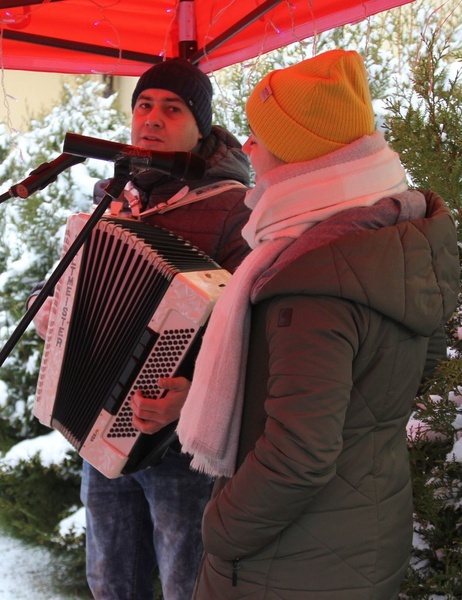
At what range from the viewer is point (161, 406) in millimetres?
1771

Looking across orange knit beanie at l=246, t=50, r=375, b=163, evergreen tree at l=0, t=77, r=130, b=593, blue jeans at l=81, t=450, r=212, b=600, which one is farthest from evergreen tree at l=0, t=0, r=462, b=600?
orange knit beanie at l=246, t=50, r=375, b=163

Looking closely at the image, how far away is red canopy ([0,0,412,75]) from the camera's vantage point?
2.43 meters

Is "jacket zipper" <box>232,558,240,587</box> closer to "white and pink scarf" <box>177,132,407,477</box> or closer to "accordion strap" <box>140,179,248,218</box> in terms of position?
"white and pink scarf" <box>177,132,407,477</box>

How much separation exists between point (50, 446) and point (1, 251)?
101cm

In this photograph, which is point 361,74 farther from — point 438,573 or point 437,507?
point 438,573

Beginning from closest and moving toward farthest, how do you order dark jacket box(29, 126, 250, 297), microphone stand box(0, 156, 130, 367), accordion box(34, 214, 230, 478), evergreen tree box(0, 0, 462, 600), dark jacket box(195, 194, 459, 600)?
dark jacket box(195, 194, 459, 600) < microphone stand box(0, 156, 130, 367) < accordion box(34, 214, 230, 478) < dark jacket box(29, 126, 250, 297) < evergreen tree box(0, 0, 462, 600)

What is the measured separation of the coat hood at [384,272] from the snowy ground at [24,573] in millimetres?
2592

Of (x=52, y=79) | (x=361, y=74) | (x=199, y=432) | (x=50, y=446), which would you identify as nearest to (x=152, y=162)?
(x=361, y=74)

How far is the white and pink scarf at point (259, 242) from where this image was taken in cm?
138

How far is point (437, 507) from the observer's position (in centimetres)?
202

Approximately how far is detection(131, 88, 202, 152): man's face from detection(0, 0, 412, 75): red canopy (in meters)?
0.43

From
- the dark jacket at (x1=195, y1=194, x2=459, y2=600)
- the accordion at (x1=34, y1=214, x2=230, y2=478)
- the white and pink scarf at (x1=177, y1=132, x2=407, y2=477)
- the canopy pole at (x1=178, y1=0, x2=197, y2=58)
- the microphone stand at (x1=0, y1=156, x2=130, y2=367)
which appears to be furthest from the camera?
the canopy pole at (x1=178, y1=0, x2=197, y2=58)

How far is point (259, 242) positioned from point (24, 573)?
8.82 feet

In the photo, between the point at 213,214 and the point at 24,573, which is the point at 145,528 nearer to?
the point at 213,214
